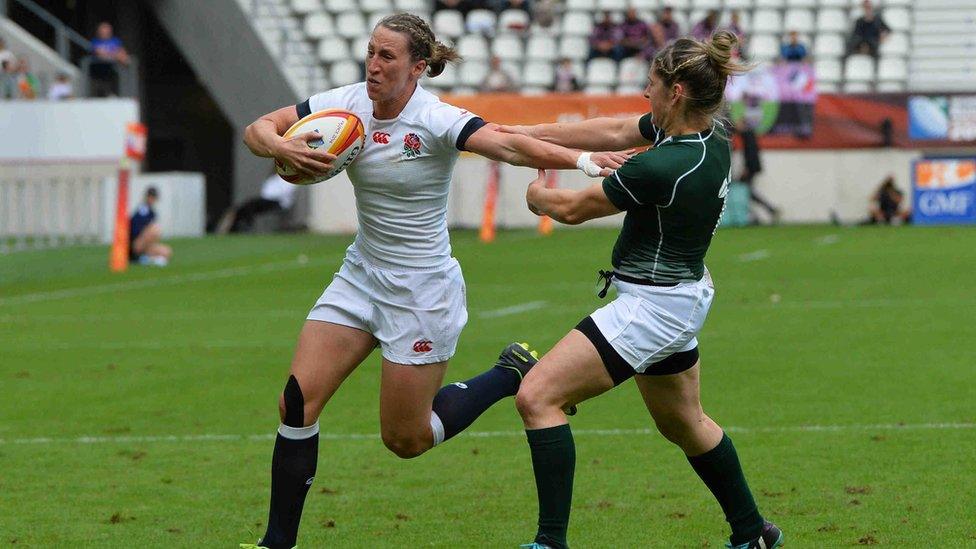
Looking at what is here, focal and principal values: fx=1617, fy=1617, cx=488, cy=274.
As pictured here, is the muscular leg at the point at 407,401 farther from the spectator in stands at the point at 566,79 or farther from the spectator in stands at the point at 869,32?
the spectator in stands at the point at 869,32

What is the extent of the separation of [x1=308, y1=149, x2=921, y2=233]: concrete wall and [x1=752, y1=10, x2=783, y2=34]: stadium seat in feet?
11.5

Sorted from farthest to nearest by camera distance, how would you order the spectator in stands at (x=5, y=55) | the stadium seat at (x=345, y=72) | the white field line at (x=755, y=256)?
the stadium seat at (x=345, y=72)
the spectator in stands at (x=5, y=55)
the white field line at (x=755, y=256)

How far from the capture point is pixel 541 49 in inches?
1353

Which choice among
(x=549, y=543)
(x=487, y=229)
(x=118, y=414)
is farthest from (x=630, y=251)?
(x=487, y=229)

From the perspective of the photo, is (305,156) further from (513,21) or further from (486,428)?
(513,21)

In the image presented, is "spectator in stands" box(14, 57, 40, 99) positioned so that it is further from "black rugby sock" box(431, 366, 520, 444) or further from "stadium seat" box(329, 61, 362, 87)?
"black rugby sock" box(431, 366, 520, 444)

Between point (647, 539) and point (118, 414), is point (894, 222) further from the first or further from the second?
point (647, 539)

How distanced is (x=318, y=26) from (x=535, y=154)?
2994cm

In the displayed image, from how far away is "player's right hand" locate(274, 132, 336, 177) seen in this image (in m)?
6.27

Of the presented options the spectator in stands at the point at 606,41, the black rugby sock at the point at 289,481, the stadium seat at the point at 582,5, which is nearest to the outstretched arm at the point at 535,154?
the black rugby sock at the point at 289,481

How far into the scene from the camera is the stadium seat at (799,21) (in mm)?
34344

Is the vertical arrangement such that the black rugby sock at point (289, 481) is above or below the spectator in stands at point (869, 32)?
above

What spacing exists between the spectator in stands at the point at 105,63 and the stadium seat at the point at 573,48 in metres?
9.29

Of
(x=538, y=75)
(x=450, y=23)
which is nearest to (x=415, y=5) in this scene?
(x=450, y=23)
